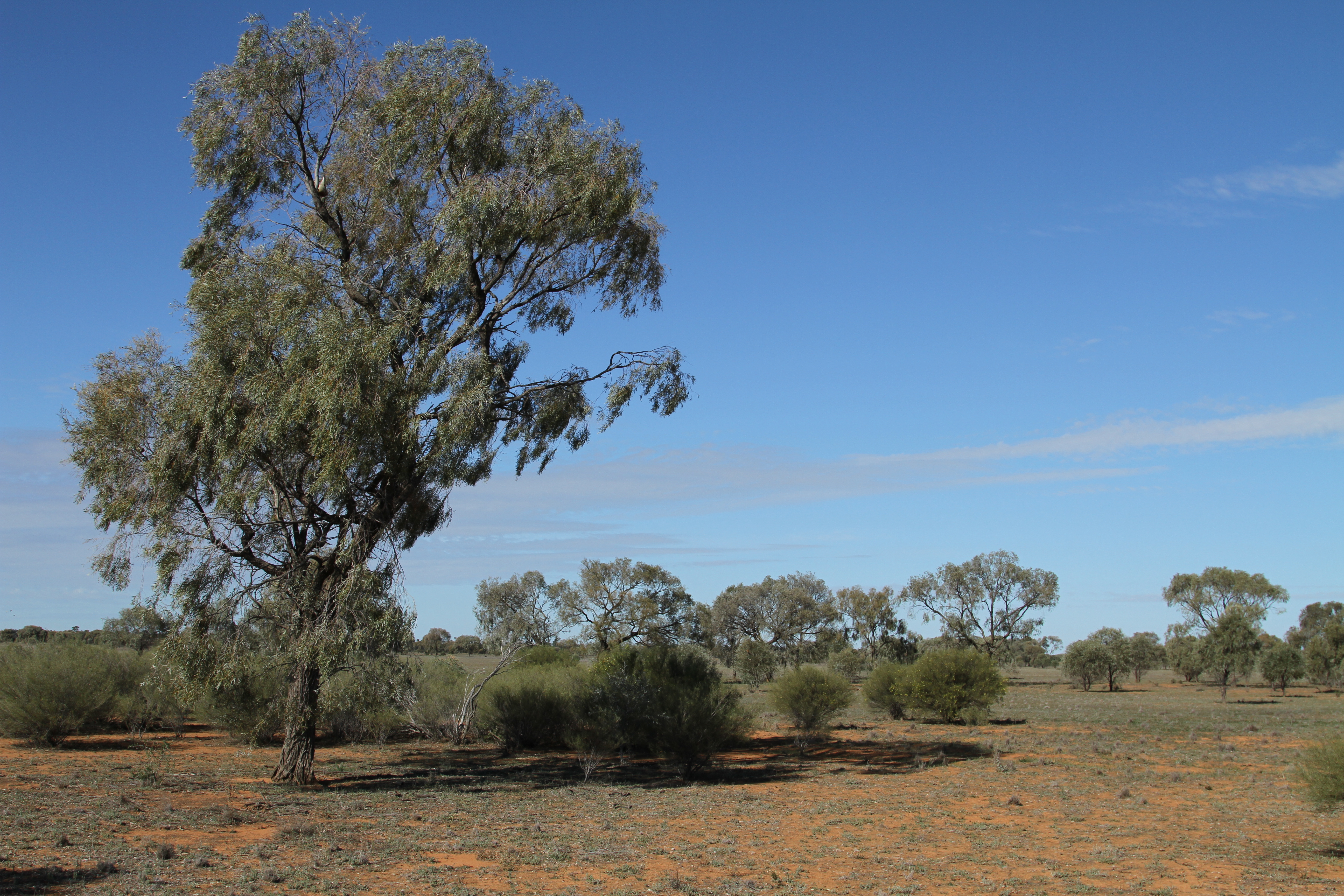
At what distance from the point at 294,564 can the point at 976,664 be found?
2243cm

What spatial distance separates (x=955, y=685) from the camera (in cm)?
2808

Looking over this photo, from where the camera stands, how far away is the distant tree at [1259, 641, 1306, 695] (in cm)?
5022

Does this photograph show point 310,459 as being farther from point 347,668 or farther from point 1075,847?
point 1075,847

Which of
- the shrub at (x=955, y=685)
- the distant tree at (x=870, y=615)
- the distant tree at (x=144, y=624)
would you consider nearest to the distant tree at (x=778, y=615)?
the distant tree at (x=870, y=615)

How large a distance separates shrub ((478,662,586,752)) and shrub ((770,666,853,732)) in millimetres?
6360

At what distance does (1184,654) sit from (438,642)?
78.8m

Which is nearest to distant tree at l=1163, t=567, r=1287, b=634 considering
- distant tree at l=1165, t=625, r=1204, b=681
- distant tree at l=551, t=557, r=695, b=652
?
distant tree at l=1165, t=625, r=1204, b=681

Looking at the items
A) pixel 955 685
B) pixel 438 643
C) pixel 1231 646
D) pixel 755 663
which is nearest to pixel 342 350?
pixel 955 685

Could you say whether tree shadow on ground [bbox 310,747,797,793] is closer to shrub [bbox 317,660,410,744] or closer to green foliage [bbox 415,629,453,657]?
shrub [bbox 317,660,410,744]

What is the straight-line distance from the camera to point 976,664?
28203 mm

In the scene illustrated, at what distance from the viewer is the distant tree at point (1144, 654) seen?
220 feet

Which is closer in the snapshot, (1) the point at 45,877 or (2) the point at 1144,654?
(1) the point at 45,877

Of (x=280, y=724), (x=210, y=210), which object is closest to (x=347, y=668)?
(x=280, y=724)

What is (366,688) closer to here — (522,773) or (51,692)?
(522,773)
